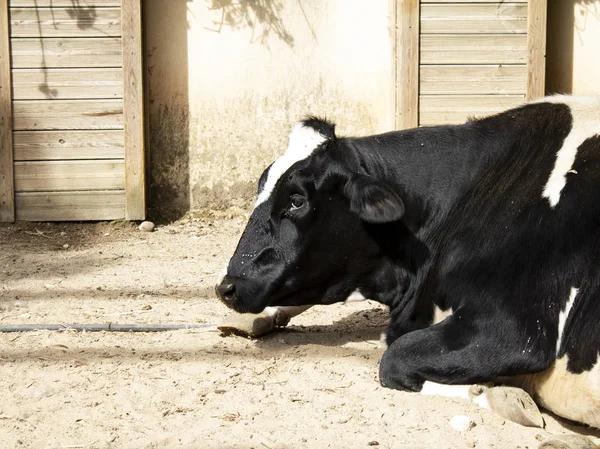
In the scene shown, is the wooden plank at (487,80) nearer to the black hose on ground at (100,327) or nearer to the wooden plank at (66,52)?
the wooden plank at (66,52)

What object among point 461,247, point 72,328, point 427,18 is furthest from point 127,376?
point 427,18

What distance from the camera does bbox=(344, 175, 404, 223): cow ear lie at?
14.4 feet

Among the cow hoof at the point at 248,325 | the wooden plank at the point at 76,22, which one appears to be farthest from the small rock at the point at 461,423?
the wooden plank at the point at 76,22

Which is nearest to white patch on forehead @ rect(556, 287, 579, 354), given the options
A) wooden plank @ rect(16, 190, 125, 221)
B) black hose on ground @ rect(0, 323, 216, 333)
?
black hose on ground @ rect(0, 323, 216, 333)

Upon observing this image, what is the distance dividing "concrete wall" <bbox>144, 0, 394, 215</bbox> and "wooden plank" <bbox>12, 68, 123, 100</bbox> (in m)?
0.44

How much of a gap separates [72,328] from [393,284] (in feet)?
5.55

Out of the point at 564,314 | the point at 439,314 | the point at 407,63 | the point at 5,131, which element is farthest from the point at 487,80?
the point at 564,314

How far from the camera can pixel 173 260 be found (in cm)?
710

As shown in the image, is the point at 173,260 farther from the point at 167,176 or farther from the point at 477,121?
the point at 477,121

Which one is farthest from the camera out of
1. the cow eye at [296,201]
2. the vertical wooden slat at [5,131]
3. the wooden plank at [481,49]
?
the wooden plank at [481,49]

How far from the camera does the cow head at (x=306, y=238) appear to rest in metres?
4.60

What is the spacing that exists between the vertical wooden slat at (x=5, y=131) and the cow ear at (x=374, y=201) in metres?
4.47

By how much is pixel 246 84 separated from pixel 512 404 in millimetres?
5300

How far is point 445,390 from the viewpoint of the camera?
13.7ft
